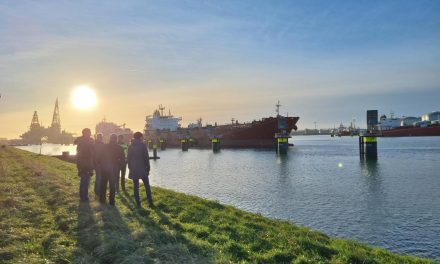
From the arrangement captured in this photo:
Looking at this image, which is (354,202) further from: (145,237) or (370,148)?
(370,148)

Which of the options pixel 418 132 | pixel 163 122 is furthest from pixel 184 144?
pixel 418 132

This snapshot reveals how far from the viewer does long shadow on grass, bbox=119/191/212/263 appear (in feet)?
21.3

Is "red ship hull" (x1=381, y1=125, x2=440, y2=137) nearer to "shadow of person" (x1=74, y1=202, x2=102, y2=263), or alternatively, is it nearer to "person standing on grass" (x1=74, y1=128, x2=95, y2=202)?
"person standing on grass" (x1=74, y1=128, x2=95, y2=202)

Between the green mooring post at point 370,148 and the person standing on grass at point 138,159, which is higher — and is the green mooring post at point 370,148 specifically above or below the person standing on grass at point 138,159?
below

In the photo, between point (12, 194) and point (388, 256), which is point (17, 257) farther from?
point (388, 256)

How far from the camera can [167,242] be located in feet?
24.5

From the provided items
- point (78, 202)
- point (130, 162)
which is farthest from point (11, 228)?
point (130, 162)

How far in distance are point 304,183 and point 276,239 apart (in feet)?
66.6

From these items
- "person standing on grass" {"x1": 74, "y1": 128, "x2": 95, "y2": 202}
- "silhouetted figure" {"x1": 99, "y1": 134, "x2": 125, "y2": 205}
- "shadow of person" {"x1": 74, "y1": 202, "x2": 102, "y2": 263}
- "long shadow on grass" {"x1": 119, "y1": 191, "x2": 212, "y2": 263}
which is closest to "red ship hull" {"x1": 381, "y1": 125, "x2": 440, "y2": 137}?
"silhouetted figure" {"x1": 99, "y1": 134, "x2": 125, "y2": 205}

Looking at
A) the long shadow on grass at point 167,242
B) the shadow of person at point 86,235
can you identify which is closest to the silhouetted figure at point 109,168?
the shadow of person at point 86,235

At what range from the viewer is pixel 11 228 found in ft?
26.5

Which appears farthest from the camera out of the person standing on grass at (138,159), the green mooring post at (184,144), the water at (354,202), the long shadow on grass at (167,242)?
the green mooring post at (184,144)

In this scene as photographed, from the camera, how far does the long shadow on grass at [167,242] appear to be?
649 cm

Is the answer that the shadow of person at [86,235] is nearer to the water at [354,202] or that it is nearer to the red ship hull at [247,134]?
the water at [354,202]
